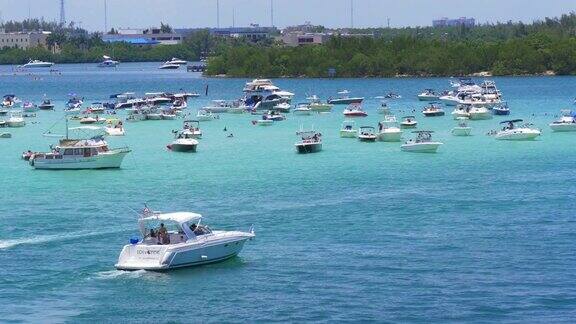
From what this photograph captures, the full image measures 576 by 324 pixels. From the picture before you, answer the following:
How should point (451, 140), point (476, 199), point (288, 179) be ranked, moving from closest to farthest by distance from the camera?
point (476, 199), point (288, 179), point (451, 140)

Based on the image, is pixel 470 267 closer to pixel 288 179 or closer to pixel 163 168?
pixel 288 179

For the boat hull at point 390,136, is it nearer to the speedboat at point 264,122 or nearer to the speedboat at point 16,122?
the speedboat at point 264,122

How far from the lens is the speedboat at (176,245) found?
4384 centimetres

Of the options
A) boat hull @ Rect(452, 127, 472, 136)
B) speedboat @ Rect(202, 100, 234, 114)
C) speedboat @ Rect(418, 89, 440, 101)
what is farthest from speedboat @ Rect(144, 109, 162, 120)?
speedboat @ Rect(418, 89, 440, 101)

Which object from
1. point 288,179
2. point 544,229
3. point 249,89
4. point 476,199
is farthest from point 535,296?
point 249,89

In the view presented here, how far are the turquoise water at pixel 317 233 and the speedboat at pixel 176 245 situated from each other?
388 mm

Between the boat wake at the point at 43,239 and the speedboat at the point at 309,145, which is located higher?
the speedboat at the point at 309,145

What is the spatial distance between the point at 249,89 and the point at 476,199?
337ft

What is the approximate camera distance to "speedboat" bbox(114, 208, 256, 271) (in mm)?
43844

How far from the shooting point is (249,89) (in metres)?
162

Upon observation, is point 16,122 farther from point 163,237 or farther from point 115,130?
point 163,237

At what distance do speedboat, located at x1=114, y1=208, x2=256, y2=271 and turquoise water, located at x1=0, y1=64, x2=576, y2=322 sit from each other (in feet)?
1.27

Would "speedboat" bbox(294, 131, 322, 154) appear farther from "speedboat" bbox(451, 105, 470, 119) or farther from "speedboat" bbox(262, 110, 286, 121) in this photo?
"speedboat" bbox(451, 105, 470, 119)

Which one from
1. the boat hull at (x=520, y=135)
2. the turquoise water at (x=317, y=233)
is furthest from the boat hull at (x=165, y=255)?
the boat hull at (x=520, y=135)
